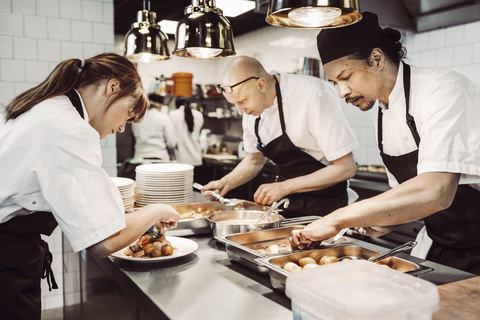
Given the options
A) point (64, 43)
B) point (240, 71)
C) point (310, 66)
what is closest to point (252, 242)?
point (240, 71)

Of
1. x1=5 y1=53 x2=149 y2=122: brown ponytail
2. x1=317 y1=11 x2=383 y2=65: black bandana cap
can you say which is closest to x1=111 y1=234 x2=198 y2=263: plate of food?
x1=5 y1=53 x2=149 y2=122: brown ponytail

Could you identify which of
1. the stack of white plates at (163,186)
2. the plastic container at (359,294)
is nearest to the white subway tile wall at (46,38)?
the stack of white plates at (163,186)

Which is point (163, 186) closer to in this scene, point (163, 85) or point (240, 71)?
point (240, 71)

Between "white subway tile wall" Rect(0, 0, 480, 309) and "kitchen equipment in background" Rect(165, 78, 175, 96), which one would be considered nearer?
"white subway tile wall" Rect(0, 0, 480, 309)

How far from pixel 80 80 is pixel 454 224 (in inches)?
66.1

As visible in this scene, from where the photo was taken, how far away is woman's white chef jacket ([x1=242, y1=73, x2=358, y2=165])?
8.44 ft

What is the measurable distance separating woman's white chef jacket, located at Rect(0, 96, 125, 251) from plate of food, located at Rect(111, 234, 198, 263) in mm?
252

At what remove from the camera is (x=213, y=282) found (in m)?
1.49

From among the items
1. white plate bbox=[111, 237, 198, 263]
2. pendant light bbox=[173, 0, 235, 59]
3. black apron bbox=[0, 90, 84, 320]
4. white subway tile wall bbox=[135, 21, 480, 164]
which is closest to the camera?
black apron bbox=[0, 90, 84, 320]

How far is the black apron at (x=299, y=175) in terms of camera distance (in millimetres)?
2709

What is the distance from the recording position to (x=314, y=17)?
5.16 feet

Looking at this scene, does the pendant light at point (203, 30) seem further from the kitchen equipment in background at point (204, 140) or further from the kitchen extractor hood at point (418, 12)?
the kitchen equipment in background at point (204, 140)

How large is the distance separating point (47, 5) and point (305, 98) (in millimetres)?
2572

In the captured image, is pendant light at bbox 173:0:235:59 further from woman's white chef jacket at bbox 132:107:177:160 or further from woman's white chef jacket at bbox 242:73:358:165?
woman's white chef jacket at bbox 132:107:177:160
